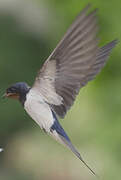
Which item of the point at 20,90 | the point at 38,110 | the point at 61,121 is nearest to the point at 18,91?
the point at 20,90

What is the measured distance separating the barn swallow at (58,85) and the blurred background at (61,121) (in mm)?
2936

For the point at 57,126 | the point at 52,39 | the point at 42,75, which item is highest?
the point at 42,75

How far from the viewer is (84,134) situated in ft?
22.1

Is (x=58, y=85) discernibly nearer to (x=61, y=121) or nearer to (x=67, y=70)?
(x=67, y=70)

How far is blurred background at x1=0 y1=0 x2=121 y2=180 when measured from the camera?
652cm

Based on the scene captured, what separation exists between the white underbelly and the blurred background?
9.76 feet

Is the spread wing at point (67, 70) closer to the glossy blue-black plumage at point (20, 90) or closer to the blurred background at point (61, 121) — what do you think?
the glossy blue-black plumage at point (20, 90)

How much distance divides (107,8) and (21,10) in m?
2.20

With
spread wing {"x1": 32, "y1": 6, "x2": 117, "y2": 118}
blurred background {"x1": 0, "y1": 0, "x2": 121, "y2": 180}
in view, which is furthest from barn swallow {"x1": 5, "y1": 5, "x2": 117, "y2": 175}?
blurred background {"x1": 0, "y1": 0, "x2": 121, "y2": 180}

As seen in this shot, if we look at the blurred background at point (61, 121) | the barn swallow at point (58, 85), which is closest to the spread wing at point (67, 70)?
the barn swallow at point (58, 85)

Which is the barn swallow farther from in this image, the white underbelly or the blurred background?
the blurred background

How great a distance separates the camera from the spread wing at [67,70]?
2.85 metres

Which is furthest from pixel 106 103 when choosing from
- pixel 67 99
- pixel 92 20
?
pixel 92 20

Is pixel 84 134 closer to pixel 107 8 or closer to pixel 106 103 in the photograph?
pixel 106 103
